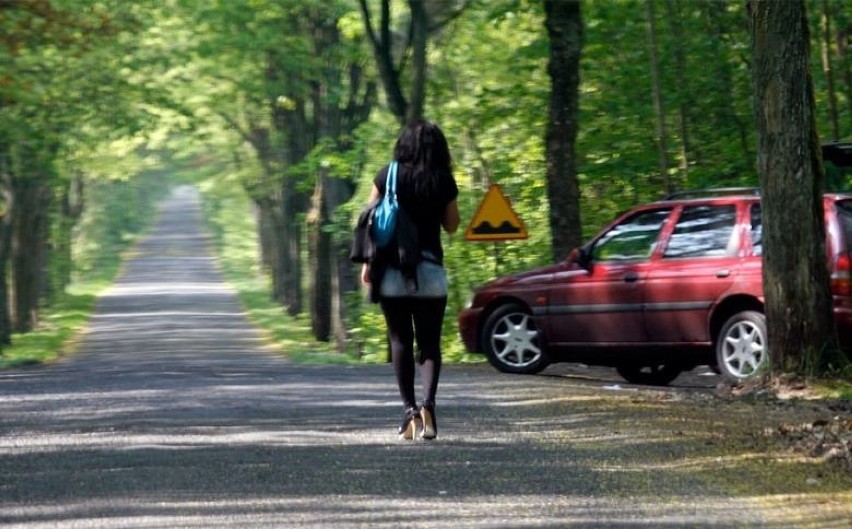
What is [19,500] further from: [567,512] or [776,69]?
[776,69]

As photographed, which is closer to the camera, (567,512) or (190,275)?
(567,512)

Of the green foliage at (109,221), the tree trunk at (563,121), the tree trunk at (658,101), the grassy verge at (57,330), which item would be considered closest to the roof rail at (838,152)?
the tree trunk at (563,121)

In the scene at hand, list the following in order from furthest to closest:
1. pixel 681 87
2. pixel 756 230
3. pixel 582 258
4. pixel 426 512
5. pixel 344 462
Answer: pixel 681 87
pixel 582 258
pixel 756 230
pixel 344 462
pixel 426 512

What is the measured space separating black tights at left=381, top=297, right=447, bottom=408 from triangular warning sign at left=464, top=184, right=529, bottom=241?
9.93m

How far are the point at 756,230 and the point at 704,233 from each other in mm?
542

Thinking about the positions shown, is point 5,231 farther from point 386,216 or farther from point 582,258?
point 386,216

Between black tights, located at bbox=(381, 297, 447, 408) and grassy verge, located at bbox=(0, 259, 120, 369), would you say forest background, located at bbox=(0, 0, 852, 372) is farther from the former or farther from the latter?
black tights, located at bbox=(381, 297, 447, 408)

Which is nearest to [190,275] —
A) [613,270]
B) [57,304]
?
[57,304]

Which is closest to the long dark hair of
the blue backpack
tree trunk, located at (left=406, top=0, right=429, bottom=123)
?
the blue backpack

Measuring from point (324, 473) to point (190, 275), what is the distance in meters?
72.4

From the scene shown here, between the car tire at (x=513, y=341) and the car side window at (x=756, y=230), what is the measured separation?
2365 millimetres

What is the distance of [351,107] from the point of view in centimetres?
3459

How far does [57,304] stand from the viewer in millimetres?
58344

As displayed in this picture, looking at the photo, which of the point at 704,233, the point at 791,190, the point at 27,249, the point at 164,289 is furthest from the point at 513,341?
the point at 164,289
